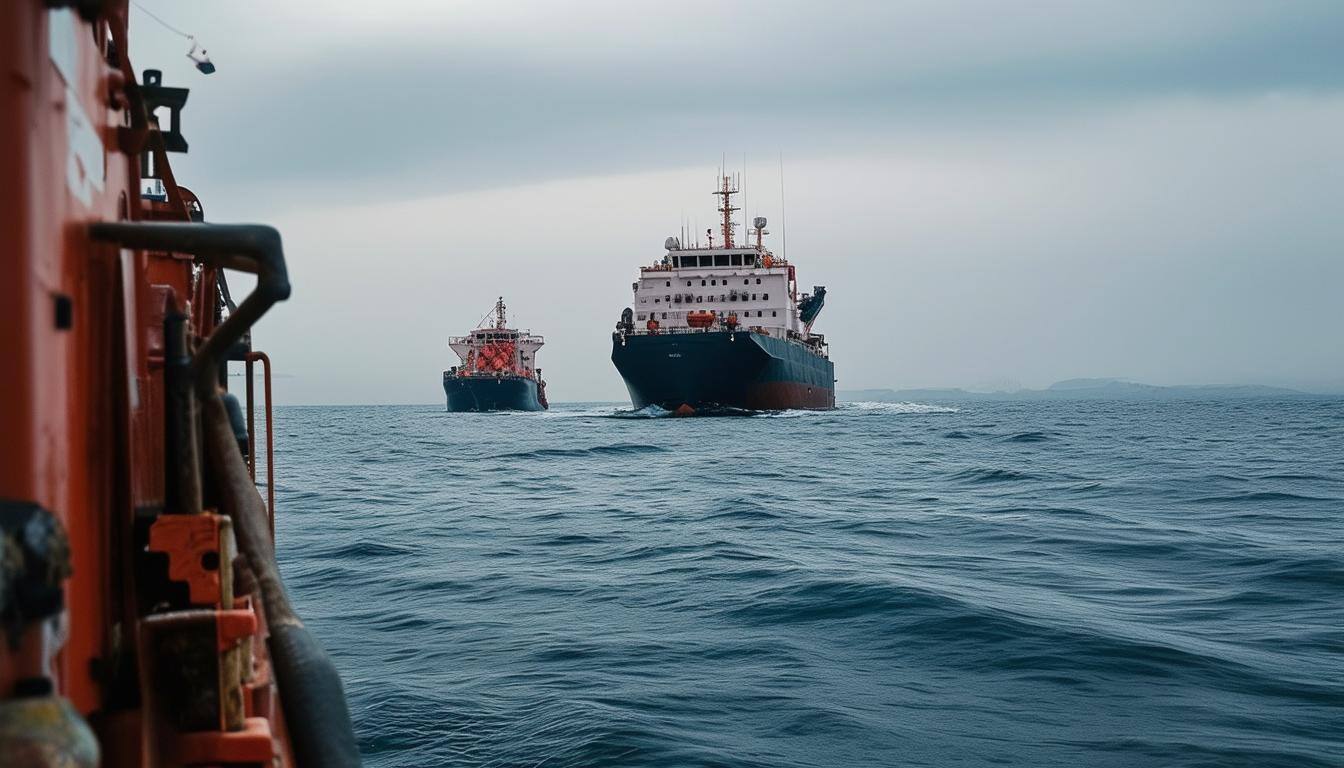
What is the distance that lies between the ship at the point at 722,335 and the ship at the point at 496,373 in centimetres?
3140

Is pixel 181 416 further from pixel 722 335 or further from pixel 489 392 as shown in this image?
pixel 489 392

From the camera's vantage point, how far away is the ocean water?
605 cm

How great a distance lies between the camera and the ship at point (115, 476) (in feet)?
5.60

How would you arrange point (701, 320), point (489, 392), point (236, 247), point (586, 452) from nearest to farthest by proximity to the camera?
point (236, 247) → point (586, 452) → point (701, 320) → point (489, 392)

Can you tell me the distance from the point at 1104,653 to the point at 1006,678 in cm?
99

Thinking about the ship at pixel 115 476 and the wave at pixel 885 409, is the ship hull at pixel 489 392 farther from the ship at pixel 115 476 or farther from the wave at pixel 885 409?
the ship at pixel 115 476


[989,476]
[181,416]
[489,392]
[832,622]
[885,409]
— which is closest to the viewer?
[181,416]

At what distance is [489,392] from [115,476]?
88397 mm

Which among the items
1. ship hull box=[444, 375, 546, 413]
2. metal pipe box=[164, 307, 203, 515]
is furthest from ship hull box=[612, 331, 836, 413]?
metal pipe box=[164, 307, 203, 515]

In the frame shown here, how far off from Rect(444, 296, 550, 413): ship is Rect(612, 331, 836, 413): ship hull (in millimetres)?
39423

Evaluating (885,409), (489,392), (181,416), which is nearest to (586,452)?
(181,416)

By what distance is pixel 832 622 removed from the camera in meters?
8.99

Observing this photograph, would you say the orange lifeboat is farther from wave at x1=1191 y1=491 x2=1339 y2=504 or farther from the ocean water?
wave at x1=1191 y1=491 x2=1339 y2=504

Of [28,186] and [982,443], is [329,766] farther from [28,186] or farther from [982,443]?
[982,443]
